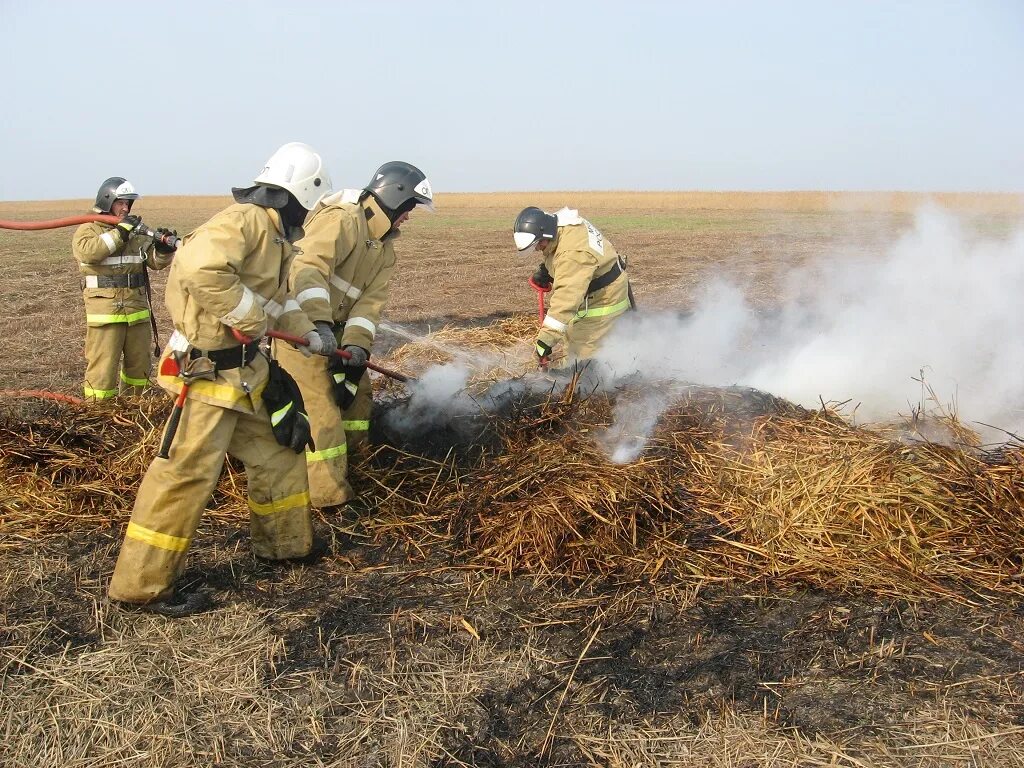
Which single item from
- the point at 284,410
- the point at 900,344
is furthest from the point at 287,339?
the point at 900,344

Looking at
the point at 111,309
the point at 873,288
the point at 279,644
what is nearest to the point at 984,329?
the point at 873,288

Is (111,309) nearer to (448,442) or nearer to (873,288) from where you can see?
(448,442)

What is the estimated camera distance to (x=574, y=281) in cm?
669

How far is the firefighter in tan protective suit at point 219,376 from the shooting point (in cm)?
374

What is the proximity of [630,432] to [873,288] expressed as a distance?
5656mm

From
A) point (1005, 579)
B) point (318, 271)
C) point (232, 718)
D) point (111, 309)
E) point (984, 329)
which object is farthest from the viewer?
point (984, 329)

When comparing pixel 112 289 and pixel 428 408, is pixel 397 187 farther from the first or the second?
pixel 112 289

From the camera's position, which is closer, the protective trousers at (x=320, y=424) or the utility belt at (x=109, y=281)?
the protective trousers at (x=320, y=424)

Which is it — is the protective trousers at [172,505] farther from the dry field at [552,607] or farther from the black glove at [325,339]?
the black glove at [325,339]

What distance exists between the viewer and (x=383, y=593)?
13.5 ft

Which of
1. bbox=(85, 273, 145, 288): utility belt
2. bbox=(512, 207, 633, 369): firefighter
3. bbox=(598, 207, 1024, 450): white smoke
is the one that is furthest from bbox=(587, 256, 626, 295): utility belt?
bbox=(85, 273, 145, 288): utility belt

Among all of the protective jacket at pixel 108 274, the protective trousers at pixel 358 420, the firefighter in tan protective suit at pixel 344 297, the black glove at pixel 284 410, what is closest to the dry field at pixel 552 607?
the protective trousers at pixel 358 420

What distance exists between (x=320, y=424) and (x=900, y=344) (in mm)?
5213

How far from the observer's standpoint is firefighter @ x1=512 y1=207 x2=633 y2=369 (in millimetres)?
6664
